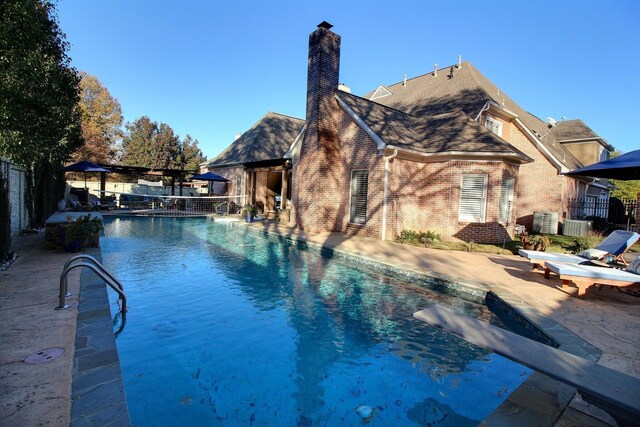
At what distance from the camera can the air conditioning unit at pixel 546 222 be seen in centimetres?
1513

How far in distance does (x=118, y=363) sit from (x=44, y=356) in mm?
707

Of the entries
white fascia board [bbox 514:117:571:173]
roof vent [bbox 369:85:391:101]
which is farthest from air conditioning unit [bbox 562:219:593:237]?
roof vent [bbox 369:85:391:101]

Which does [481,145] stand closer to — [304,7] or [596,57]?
[304,7]

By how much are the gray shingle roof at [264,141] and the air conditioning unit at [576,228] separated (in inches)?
699

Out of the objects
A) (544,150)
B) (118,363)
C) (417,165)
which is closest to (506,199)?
(417,165)

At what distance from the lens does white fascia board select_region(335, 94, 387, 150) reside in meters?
11.8

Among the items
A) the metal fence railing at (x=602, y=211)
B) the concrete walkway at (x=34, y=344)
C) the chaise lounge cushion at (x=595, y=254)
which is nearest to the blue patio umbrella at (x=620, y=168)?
the chaise lounge cushion at (x=595, y=254)

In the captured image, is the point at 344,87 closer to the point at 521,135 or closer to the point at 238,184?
the point at 238,184

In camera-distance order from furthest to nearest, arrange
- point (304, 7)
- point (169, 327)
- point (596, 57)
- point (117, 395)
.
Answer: point (596, 57), point (304, 7), point (169, 327), point (117, 395)

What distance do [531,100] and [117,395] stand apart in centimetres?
3539

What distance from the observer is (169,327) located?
487 centimetres

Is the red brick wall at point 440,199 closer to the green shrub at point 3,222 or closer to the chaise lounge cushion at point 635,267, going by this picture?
the chaise lounge cushion at point 635,267

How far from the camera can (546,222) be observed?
49.8 feet

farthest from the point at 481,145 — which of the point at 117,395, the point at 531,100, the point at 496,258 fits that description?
the point at 531,100
